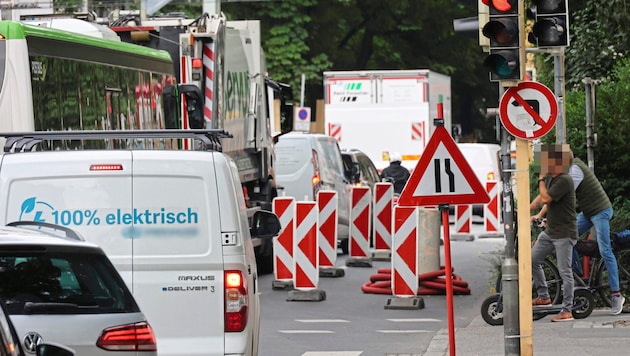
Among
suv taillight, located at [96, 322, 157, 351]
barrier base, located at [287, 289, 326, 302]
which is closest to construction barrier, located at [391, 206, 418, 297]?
barrier base, located at [287, 289, 326, 302]

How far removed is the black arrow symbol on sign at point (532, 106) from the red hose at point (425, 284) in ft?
22.3

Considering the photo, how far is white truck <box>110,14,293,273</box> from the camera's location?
19328 millimetres

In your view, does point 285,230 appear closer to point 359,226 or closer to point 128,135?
point 359,226

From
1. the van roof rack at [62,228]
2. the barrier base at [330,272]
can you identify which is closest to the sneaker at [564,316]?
the barrier base at [330,272]

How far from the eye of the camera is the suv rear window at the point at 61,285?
6.50 meters

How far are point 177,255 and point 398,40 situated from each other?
46.1 metres

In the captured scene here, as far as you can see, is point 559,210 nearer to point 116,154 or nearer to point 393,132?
point 116,154

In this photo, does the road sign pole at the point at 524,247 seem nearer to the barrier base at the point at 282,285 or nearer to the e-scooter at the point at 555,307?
the e-scooter at the point at 555,307

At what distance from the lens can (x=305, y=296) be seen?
17734 mm

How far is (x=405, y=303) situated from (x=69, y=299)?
1053cm

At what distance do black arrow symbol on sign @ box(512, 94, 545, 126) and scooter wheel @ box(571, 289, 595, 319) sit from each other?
12.1 feet

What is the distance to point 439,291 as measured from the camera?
18312mm

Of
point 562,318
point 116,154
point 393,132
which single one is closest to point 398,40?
point 393,132

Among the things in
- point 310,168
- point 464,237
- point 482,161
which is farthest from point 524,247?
point 482,161
